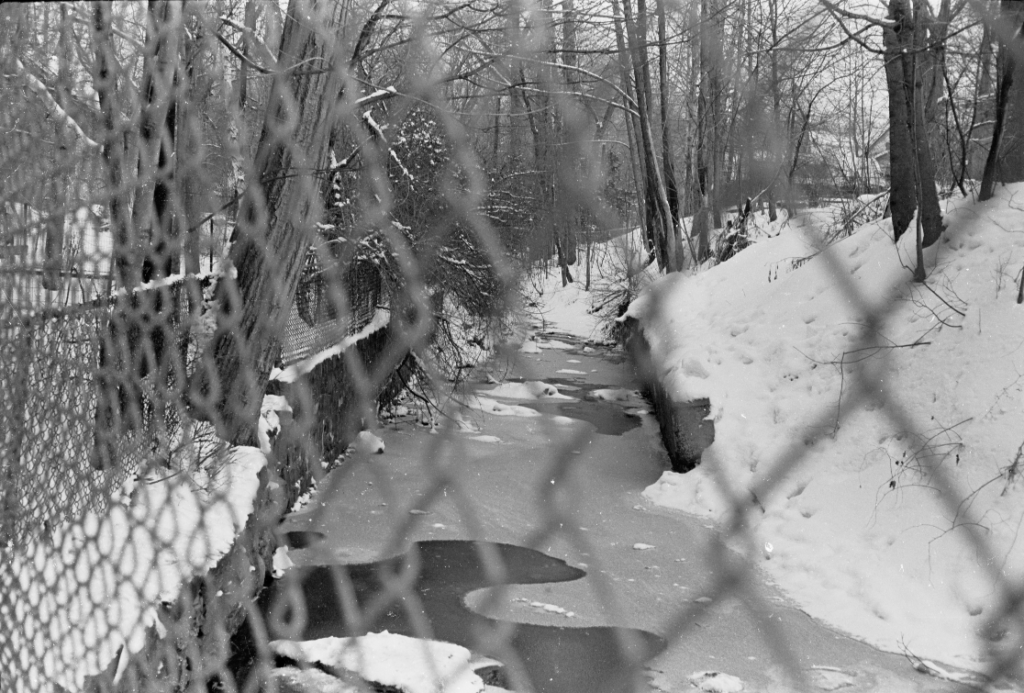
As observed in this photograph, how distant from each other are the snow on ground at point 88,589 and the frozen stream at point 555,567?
1.04 feet

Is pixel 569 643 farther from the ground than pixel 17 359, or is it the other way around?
pixel 17 359

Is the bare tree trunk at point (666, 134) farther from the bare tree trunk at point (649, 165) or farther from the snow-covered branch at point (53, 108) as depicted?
the snow-covered branch at point (53, 108)

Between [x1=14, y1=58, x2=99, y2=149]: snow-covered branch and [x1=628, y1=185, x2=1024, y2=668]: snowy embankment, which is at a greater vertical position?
[x1=14, y1=58, x2=99, y2=149]: snow-covered branch

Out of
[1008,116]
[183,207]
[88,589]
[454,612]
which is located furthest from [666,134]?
[454,612]

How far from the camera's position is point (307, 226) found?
2.72 feet

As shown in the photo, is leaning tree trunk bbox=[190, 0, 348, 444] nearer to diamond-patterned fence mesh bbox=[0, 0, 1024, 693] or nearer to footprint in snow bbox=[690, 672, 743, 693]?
diamond-patterned fence mesh bbox=[0, 0, 1024, 693]

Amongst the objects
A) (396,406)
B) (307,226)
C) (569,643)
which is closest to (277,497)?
(569,643)

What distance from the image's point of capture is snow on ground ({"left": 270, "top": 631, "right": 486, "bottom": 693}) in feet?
4.78

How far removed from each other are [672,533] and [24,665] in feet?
4.75

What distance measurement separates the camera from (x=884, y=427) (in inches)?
48.8

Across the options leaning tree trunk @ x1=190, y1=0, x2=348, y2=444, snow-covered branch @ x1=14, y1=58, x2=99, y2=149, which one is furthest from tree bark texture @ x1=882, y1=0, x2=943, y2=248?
snow-covered branch @ x1=14, y1=58, x2=99, y2=149

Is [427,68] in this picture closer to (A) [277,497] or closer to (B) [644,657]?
(B) [644,657]

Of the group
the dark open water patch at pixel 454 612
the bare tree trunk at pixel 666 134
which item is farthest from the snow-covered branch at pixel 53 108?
the dark open water patch at pixel 454 612

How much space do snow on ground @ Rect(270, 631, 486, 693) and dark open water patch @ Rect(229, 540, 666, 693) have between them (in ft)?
0.18
